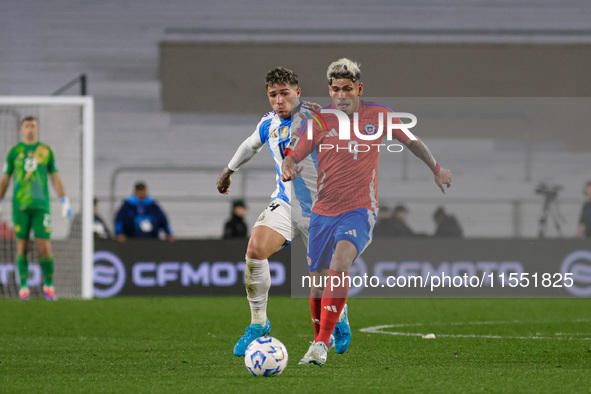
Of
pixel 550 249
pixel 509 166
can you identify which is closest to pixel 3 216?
pixel 550 249

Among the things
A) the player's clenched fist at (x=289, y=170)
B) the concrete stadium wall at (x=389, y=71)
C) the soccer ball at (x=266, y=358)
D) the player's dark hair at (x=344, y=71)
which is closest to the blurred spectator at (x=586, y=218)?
the concrete stadium wall at (x=389, y=71)

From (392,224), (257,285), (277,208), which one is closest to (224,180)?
(277,208)

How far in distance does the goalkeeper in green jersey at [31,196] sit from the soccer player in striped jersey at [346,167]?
6.87 m

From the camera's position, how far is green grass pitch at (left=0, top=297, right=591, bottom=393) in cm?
544

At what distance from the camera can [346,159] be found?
6629 millimetres

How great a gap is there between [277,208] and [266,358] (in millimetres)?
1550

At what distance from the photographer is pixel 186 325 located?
984 centimetres

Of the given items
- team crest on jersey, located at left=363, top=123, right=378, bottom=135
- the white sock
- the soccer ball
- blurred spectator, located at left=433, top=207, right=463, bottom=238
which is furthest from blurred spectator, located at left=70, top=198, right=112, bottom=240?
the soccer ball

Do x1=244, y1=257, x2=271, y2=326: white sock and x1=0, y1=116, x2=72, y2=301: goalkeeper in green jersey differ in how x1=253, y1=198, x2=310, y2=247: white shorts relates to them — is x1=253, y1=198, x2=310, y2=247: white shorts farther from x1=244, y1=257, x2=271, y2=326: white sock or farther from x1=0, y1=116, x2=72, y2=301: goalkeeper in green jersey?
x1=0, y1=116, x2=72, y2=301: goalkeeper in green jersey

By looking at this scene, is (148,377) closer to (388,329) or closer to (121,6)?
(388,329)

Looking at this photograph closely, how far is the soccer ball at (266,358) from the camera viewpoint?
5.71m

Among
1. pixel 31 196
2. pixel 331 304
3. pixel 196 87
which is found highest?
pixel 196 87

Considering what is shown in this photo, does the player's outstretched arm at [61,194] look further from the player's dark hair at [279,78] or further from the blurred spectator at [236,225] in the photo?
the player's dark hair at [279,78]

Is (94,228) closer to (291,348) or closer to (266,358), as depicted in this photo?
(291,348)
